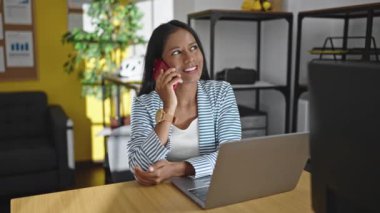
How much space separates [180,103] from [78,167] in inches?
101

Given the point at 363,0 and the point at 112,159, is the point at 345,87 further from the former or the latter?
the point at 363,0

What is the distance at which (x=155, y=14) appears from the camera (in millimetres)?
3805

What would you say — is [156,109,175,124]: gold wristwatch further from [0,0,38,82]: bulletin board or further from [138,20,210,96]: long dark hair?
[0,0,38,82]: bulletin board

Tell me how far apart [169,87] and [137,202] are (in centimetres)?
52

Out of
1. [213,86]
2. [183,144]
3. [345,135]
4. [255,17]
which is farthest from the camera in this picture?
[255,17]

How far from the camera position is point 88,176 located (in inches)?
143

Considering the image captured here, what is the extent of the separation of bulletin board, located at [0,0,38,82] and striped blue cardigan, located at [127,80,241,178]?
2.40m

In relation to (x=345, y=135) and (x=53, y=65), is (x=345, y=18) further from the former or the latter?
(x=53, y=65)

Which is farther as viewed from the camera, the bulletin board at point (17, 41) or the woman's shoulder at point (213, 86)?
the bulletin board at point (17, 41)

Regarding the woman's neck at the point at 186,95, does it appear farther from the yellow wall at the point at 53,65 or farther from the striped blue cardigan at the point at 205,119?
the yellow wall at the point at 53,65

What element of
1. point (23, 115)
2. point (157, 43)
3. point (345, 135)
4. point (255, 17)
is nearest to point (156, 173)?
point (157, 43)

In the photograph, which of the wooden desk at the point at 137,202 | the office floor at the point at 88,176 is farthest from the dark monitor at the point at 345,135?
the office floor at the point at 88,176

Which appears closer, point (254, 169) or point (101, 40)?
point (254, 169)

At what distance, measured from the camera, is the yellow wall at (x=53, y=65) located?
3.62 m
